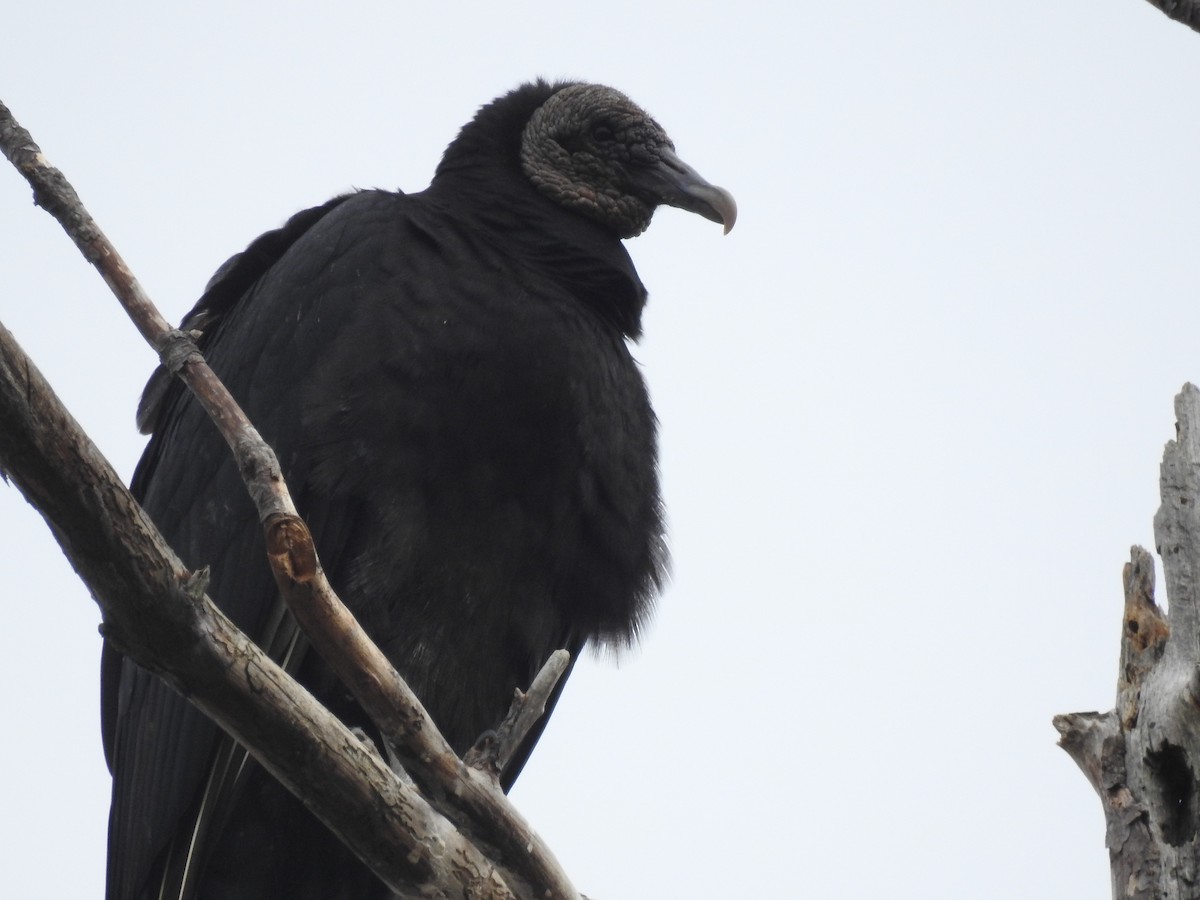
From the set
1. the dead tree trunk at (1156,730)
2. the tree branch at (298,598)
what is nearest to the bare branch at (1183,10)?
the dead tree trunk at (1156,730)

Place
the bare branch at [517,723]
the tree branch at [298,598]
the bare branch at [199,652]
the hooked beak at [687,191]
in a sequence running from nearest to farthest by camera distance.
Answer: the bare branch at [199,652] < the tree branch at [298,598] < the bare branch at [517,723] < the hooked beak at [687,191]

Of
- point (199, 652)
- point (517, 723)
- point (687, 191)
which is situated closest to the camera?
point (199, 652)

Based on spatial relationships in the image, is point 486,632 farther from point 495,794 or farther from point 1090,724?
point 1090,724

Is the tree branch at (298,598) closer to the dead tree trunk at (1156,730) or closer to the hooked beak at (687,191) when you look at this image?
the dead tree trunk at (1156,730)

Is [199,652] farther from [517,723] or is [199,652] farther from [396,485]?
[396,485]

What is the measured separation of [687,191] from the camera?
4.30 metres

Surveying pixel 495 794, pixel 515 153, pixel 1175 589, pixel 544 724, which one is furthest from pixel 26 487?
pixel 515 153

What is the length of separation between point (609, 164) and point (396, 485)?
163cm

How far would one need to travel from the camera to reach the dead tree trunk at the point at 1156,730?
2.37m

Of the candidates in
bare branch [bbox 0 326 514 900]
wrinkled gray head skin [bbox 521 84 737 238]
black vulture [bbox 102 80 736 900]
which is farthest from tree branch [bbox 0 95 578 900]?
wrinkled gray head skin [bbox 521 84 737 238]

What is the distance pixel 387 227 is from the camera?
3.57m

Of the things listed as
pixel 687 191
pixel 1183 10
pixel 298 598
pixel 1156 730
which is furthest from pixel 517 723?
pixel 687 191

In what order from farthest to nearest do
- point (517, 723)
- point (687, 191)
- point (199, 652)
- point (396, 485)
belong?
1. point (687, 191)
2. point (396, 485)
3. point (517, 723)
4. point (199, 652)

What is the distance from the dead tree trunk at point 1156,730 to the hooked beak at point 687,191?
6.01 ft
